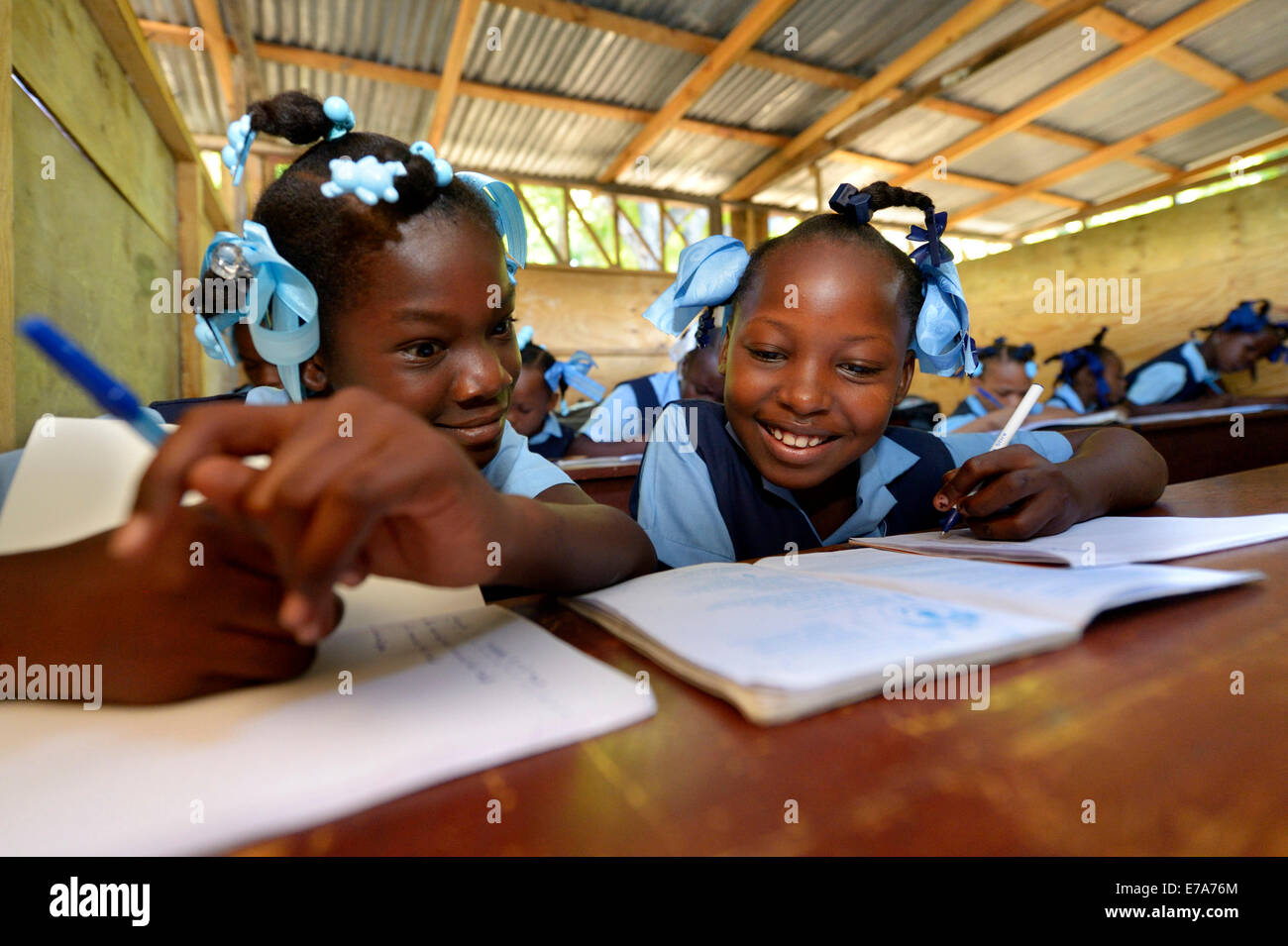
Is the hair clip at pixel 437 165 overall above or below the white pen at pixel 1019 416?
above

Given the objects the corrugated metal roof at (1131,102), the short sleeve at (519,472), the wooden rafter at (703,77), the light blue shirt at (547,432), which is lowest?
the short sleeve at (519,472)

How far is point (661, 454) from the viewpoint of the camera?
1.03 meters

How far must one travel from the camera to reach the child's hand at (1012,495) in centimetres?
71

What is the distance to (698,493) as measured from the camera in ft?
3.22

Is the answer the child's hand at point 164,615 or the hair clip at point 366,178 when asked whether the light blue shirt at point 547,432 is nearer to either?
the hair clip at point 366,178

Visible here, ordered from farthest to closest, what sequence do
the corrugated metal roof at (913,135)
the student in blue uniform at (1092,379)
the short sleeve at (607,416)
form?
1. the corrugated metal roof at (913,135)
2. the student in blue uniform at (1092,379)
3. the short sleeve at (607,416)

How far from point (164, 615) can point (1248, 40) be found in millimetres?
6004

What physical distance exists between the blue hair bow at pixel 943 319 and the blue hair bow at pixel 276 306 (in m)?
0.85

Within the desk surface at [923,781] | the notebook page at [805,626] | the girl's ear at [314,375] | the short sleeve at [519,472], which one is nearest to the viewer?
the desk surface at [923,781]

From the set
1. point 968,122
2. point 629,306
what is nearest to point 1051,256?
point 968,122

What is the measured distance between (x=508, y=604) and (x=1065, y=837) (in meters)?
0.40

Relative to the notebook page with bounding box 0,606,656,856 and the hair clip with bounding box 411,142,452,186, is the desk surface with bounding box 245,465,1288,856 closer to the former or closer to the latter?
the notebook page with bounding box 0,606,656,856

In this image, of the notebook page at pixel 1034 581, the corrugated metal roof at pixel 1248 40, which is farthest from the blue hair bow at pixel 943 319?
the corrugated metal roof at pixel 1248 40

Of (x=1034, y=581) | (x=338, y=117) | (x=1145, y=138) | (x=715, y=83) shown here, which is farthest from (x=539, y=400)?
(x=1145, y=138)
